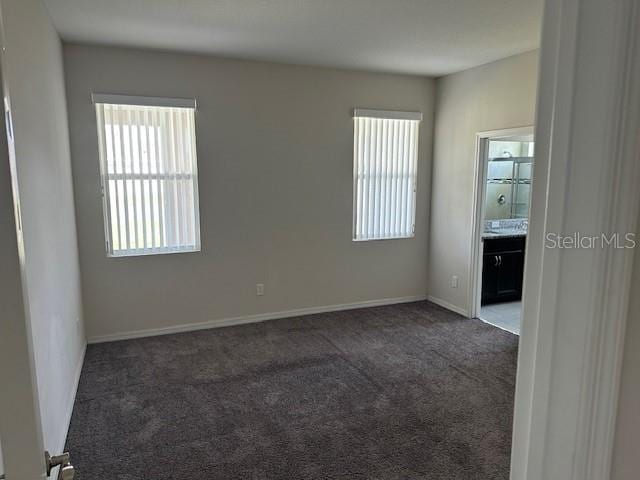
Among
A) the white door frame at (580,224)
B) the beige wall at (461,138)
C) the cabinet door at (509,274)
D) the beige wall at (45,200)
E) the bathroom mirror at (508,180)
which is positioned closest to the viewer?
the white door frame at (580,224)

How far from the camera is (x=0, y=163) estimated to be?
73 cm

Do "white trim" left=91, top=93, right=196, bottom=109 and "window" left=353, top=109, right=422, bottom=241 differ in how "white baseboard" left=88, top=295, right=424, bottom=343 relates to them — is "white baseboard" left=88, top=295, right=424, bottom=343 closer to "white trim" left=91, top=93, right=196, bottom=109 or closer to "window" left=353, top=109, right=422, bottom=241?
"window" left=353, top=109, right=422, bottom=241

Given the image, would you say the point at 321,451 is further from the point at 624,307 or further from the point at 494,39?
the point at 494,39

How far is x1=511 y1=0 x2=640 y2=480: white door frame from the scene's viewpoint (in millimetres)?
655

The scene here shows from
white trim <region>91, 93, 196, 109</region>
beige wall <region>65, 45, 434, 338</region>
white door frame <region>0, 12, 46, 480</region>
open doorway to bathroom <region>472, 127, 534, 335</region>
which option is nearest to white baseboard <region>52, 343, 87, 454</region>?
beige wall <region>65, 45, 434, 338</region>

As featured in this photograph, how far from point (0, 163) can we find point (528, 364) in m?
0.99

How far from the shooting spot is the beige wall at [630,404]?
28.1 inches

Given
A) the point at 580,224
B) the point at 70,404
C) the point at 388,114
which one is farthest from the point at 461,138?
the point at 580,224

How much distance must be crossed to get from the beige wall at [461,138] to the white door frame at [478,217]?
5 centimetres

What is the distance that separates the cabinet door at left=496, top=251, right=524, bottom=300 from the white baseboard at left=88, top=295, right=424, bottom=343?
964mm

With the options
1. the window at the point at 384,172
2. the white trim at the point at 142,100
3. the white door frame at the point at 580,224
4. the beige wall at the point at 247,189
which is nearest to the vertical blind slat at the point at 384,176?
the window at the point at 384,172

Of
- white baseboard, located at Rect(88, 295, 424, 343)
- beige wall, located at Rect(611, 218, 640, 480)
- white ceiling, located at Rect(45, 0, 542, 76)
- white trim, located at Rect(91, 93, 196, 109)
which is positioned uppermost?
white ceiling, located at Rect(45, 0, 542, 76)

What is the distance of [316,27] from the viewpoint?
3.42m

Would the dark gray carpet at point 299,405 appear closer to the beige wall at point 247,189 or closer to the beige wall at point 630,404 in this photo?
the beige wall at point 247,189
